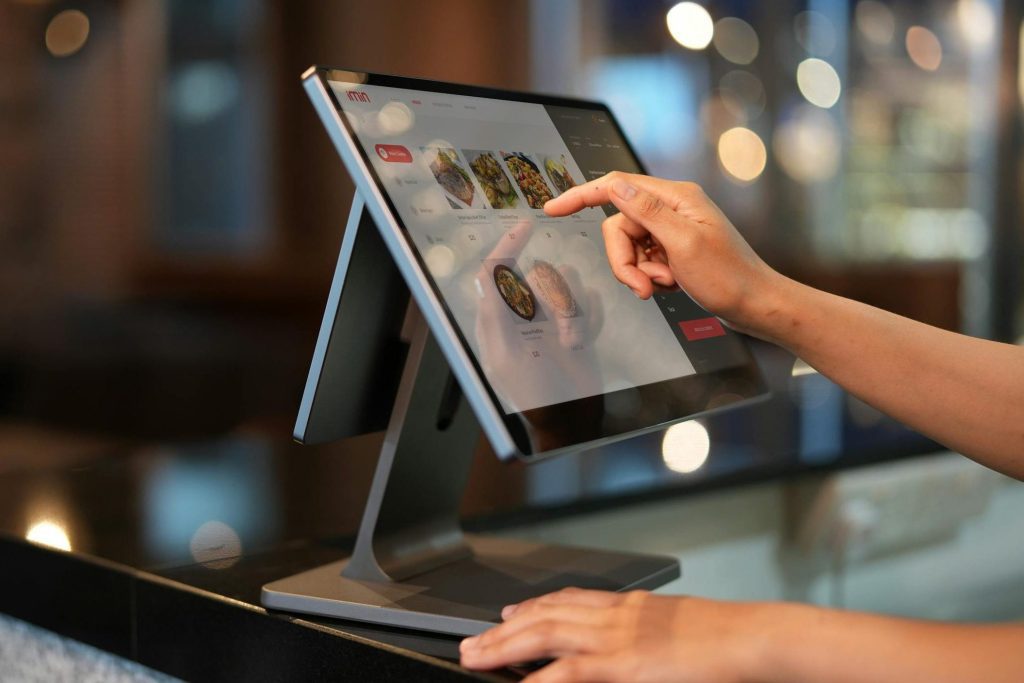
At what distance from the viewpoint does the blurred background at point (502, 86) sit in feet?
6.16

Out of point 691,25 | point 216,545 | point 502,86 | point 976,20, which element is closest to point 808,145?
point 691,25

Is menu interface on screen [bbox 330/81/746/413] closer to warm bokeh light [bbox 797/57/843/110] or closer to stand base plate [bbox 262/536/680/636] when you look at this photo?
stand base plate [bbox 262/536/680/636]

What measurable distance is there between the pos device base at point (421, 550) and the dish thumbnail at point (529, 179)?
120 mm

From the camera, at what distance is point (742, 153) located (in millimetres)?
5156

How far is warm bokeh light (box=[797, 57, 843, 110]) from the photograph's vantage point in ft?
17.0

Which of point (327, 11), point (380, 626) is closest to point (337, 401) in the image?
point (380, 626)

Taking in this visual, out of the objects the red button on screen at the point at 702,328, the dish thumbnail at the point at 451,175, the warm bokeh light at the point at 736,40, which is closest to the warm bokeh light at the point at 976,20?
the warm bokeh light at the point at 736,40

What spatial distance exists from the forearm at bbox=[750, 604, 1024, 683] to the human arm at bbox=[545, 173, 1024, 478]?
9.8 inches

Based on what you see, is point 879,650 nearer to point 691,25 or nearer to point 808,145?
point 691,25

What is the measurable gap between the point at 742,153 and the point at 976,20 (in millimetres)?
1294

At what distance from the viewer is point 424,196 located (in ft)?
2.75

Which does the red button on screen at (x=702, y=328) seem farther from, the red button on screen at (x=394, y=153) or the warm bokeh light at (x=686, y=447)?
the warm bokeh light at (x=686, y=447)

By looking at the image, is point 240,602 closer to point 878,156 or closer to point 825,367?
point 825,367

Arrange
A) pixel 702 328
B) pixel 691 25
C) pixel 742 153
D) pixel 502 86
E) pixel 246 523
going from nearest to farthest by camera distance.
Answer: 1. pixel 702 328
2. pixel 246 523
3. pixel 502 86
4. pixel 691 25
5. pixel 742 153
